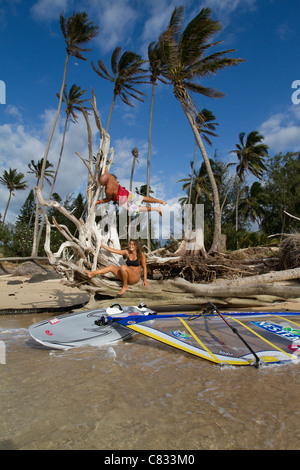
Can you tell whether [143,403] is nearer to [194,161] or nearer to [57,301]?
[57,301]

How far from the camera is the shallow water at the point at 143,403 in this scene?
2045mm

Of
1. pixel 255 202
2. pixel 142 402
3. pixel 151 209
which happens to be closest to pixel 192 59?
pixel 151 209

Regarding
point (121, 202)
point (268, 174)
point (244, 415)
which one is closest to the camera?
point (244, 415)

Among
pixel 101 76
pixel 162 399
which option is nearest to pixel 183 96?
pixel 101 76

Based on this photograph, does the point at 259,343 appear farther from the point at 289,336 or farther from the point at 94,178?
the point at 94,178

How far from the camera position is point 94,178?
6688mm

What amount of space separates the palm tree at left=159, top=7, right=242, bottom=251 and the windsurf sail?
763 cm

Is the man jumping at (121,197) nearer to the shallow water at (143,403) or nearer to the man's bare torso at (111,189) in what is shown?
the man's bare torso at (111,189)

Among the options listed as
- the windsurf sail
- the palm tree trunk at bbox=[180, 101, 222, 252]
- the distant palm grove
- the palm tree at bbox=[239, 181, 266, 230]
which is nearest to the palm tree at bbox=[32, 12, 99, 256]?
the distant palm grove

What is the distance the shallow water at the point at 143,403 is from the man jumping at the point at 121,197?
11.4 feet

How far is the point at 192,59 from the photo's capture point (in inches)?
511

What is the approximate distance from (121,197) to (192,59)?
10112 mm

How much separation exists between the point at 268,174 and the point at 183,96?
2383 centimetres

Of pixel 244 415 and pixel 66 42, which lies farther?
pixel 66 42
